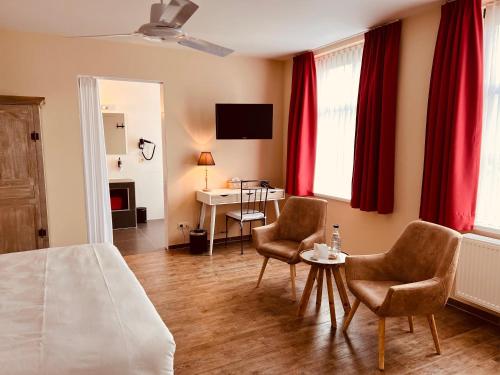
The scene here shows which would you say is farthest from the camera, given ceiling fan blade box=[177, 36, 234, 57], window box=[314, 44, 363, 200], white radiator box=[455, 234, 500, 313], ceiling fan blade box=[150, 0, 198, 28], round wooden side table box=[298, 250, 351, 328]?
window box=[314, 44, 363, 200]

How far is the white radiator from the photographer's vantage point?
2605 millimetres

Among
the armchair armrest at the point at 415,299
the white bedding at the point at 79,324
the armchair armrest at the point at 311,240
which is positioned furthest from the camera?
the armchair armrest at the point at 311,240

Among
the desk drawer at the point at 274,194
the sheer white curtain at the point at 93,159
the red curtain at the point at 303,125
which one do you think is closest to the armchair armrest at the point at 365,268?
the red curtain at the point at 303,125

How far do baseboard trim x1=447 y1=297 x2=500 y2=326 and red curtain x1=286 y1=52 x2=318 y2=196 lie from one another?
2.17m

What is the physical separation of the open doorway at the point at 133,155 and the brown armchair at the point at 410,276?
3.70 metres

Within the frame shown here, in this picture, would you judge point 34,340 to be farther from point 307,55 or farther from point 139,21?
point 307,55

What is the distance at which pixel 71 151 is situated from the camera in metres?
4.05

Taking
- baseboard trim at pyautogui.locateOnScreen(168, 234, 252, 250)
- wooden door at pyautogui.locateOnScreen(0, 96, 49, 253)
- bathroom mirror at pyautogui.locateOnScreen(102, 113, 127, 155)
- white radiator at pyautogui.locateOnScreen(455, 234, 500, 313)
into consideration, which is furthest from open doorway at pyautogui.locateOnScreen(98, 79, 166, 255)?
white radiator at pyautogui.locateOnScreen(455, 234, 500, 313)

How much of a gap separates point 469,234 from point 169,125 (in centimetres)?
352

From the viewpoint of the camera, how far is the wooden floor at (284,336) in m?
2.27

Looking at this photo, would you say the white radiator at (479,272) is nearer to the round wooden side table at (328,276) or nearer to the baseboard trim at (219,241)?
the round wooden side table at (328,276)

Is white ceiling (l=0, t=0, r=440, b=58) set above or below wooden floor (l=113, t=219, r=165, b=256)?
above

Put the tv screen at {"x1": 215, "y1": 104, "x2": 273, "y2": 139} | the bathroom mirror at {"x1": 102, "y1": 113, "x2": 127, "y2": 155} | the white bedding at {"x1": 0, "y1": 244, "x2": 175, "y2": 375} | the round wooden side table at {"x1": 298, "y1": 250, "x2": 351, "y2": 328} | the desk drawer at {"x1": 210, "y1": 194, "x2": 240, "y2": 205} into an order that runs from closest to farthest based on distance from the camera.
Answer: the white bedding at {"x1": 0, "y1": 244, "x2": 175, "y2": 375} < the round wooden side table at {"x1": 298, "y1": 250, "x2": 351, "y2": 328} < the desk drawer at {"x1": 210, "y1": 194, "x2": 240, "y2": 205} < the tv screen at {"x1": 215, "y1": 104, "x2": 273, "y2": 139} < the bathroom mirror at {"x1": 102, "y1": 113, "x2": 127, "y2": 155}

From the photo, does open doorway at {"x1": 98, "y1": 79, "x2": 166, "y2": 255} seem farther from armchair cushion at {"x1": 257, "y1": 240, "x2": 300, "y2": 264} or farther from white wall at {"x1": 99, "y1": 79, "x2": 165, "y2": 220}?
armchair cushion at {"x1": 257, "y1": 240, "x2": 300, "y2": 264}
